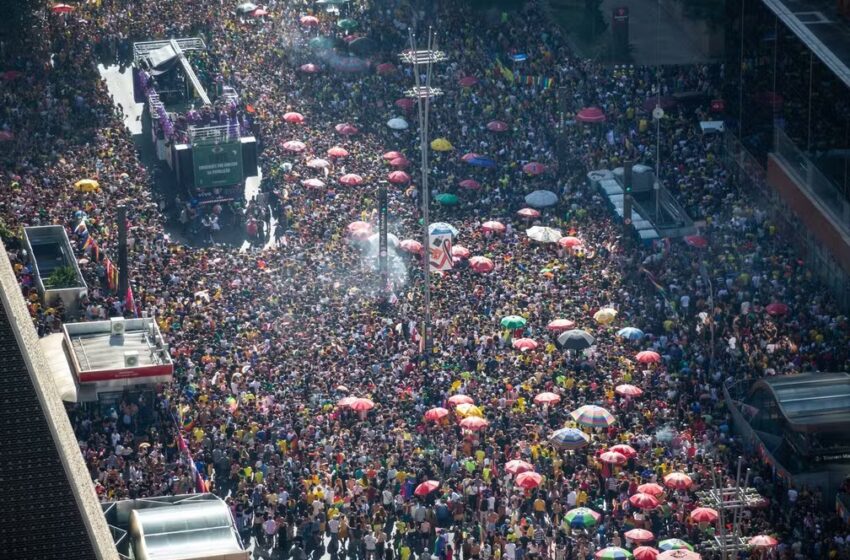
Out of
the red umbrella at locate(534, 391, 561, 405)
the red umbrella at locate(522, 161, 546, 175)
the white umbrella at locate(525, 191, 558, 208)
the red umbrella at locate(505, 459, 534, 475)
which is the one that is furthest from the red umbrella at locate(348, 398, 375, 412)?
the red umbrella at locate(522, 161, 546, 175)

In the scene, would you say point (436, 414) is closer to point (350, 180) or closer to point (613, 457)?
point (613, 457)

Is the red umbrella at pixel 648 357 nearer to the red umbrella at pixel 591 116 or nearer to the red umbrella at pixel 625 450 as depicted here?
the red umbrella at pixel 625 450

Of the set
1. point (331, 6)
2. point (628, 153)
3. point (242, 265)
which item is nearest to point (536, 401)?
point (242, 265)

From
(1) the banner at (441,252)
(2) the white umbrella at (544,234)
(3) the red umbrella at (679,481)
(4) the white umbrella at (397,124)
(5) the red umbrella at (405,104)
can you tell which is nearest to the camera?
(3) the red umbrella at (679,481)

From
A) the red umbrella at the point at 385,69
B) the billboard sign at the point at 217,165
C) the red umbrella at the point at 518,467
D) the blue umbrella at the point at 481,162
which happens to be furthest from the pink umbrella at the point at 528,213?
the red umbrella at the point at 518,467

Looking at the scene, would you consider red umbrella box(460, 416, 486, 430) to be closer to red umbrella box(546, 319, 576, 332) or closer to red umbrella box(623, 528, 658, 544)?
red umbrella box(623, 528, 658, 544)

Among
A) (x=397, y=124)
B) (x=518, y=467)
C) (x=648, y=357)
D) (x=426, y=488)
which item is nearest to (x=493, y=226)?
(x=397, y=124)
